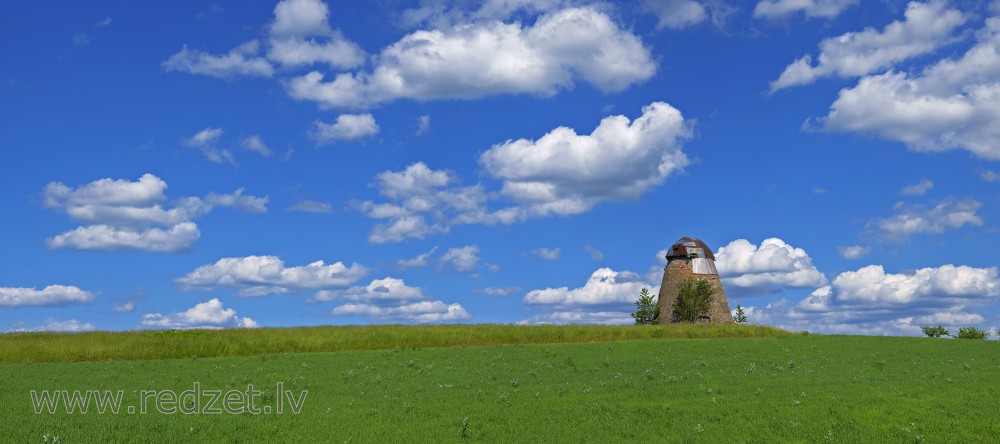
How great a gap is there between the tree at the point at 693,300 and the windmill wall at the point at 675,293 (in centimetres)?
190

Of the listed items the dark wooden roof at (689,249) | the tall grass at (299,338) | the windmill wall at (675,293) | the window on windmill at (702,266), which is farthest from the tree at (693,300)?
the tall grass at (299,338)

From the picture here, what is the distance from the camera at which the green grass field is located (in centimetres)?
2259

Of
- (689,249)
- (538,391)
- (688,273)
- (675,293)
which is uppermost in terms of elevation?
(689,249)

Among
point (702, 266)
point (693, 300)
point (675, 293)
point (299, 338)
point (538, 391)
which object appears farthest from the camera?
point (702, 266)

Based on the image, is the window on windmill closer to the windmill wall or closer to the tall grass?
the windmill wall

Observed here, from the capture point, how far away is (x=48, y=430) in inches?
914

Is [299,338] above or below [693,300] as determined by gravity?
below

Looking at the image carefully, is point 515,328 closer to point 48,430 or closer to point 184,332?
point 184,332

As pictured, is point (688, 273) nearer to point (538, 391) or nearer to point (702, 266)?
point (702, 266)

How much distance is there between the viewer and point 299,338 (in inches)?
2213

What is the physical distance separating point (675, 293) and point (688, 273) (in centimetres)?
333

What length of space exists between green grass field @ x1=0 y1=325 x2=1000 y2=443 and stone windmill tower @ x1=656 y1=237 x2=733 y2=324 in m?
41.0

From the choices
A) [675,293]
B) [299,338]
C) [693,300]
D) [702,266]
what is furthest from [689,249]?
[299,338]

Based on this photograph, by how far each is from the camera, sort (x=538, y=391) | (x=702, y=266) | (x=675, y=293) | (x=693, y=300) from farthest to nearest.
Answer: (x=702, y=266)
(x=675, y=293)
(x=693, y=300)
(x=538, y=391)
